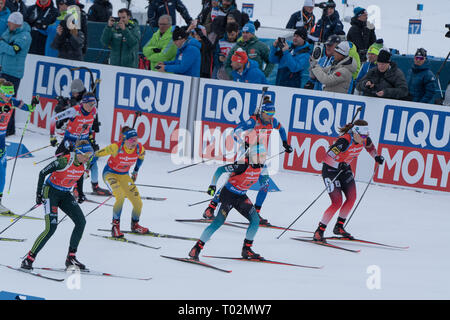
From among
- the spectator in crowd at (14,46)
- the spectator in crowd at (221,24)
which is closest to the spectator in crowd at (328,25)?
the spectator in crowd at (221,24)

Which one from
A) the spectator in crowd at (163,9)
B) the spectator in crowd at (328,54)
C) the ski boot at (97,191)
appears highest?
the spectator in crowd at (163,9)

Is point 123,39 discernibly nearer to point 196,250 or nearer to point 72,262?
point 196,250

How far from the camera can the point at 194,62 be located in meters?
15.8

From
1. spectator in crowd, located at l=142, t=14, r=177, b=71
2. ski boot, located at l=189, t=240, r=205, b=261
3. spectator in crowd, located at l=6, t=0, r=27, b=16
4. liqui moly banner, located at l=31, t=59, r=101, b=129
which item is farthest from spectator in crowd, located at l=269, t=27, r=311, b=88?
spectator in crowd, located at l=6, t=0, r=27, b=16

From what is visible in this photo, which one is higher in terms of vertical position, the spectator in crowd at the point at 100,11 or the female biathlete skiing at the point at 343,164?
the spectator in crowd at the point at 100,11

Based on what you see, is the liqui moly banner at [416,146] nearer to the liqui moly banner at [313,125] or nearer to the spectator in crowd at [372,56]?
the liqui moly banner at [313,125]

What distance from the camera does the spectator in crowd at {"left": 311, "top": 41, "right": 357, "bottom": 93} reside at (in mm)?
14328

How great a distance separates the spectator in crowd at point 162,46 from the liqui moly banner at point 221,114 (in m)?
0.91

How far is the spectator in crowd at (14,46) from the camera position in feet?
51.4

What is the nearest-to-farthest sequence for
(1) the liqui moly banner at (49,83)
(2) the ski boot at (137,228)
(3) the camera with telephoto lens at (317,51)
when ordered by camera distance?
(2) the ski boot at (137,228)
(3) the camera with telephoto lens at (317,51)
(1) the liqui moly banner at (49,83)

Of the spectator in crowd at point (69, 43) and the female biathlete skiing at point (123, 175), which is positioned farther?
the spectator in crowd at point (69, 43)

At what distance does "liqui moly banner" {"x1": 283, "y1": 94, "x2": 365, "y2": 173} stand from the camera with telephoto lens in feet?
2.56

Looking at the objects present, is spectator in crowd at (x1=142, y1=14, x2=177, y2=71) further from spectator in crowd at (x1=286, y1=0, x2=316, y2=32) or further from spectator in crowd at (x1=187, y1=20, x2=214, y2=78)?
spectator in crowd at (x1=286, y1=0, x2=316, y2=32)
